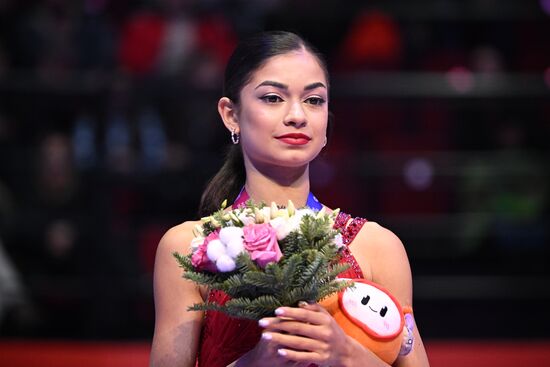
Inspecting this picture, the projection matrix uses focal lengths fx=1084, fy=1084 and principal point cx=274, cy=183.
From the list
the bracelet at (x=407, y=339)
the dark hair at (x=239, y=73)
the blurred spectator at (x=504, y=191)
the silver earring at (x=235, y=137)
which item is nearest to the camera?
the bracelet at (x=407, y=339)

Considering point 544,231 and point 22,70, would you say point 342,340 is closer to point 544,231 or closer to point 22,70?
point 544,231

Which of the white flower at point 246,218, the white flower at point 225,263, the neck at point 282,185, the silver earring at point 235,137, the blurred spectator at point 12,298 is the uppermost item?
the silver earring at point 235,137

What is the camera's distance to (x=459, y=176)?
620 cm

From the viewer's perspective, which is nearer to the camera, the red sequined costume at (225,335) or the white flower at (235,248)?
the white flower at (235,248)

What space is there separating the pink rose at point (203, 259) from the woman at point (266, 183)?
8.9 inches

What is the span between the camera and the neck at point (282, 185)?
8.92 ft

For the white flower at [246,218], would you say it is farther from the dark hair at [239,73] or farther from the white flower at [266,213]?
the dark hair at [239,73]

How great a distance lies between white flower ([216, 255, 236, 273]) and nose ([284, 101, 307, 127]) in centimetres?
47

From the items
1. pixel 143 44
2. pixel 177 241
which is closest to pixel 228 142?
pixel 143 44

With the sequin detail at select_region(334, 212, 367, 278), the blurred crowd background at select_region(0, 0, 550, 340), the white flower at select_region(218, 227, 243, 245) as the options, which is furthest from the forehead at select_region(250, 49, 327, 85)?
the blurred crowd background at select_region(0, 0, 550, 340)

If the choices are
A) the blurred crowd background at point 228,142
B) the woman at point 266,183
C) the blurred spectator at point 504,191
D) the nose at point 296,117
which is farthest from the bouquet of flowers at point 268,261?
the blurred spectator at point 504,191

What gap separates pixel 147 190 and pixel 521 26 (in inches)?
104

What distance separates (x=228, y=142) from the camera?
20.4 ft

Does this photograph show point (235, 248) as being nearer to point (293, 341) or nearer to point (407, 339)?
point (293, 341)
